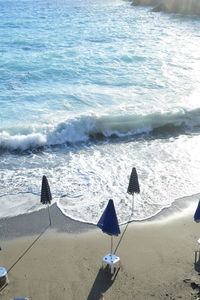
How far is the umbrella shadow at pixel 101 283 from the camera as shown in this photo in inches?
305

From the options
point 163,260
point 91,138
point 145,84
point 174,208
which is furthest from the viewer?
point 145,84

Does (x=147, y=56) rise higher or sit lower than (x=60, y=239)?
higher

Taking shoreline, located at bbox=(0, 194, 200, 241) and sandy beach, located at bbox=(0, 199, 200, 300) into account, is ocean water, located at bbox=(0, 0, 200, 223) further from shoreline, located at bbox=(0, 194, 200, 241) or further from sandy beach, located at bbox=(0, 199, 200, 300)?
sandy beach, located at bbox=(0, 199, 200, 300)

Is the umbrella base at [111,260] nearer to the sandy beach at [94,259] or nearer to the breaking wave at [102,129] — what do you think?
the sandy beach at [94,259]

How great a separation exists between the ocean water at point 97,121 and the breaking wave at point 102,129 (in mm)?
46

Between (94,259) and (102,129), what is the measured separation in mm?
8392

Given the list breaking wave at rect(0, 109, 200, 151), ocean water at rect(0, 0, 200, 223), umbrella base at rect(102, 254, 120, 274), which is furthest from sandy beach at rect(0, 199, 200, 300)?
breaking wave at rect(0, 109, 200, 151)

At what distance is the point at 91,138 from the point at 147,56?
15.1 m

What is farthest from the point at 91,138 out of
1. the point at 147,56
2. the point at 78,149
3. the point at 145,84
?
the point at 147,56

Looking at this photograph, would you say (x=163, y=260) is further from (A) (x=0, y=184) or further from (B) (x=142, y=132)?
(B) (x=142, y=132)

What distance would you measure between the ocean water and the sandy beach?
28.4 inches

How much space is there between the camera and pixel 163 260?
341 inches

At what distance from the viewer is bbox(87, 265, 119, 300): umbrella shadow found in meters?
7.74

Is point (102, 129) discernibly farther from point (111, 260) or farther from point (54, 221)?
point (111, 260)
